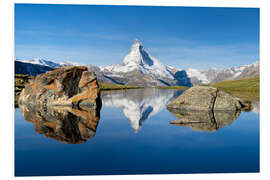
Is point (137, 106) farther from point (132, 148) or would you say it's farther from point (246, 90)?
point (246, 90)

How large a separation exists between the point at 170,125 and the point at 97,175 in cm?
1133

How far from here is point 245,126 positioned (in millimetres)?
20531

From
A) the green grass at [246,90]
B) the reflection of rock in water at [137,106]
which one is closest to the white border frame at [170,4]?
the reflection of rock in water at [137,106]

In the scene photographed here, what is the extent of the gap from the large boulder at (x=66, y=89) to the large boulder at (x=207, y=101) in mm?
12613

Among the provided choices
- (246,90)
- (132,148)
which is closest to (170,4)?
(132,148)

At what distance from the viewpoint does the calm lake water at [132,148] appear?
11.1m

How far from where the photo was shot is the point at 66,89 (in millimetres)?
34438

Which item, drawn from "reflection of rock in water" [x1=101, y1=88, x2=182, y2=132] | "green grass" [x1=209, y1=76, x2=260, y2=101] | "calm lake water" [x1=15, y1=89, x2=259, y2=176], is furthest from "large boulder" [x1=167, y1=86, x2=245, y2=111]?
"green grass" [x1=209, y1=76, x2=260, y2=101]

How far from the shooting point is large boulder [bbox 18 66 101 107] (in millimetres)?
34000

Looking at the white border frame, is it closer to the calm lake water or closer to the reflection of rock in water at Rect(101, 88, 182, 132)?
the calm lake water

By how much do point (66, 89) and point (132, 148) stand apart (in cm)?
2311

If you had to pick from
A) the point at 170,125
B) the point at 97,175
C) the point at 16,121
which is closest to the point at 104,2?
the point at 170,125

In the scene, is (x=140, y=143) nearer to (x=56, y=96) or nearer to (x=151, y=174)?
(x=151, y=174)

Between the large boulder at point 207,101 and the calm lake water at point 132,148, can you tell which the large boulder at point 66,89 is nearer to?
the large boulder at point 207,101
